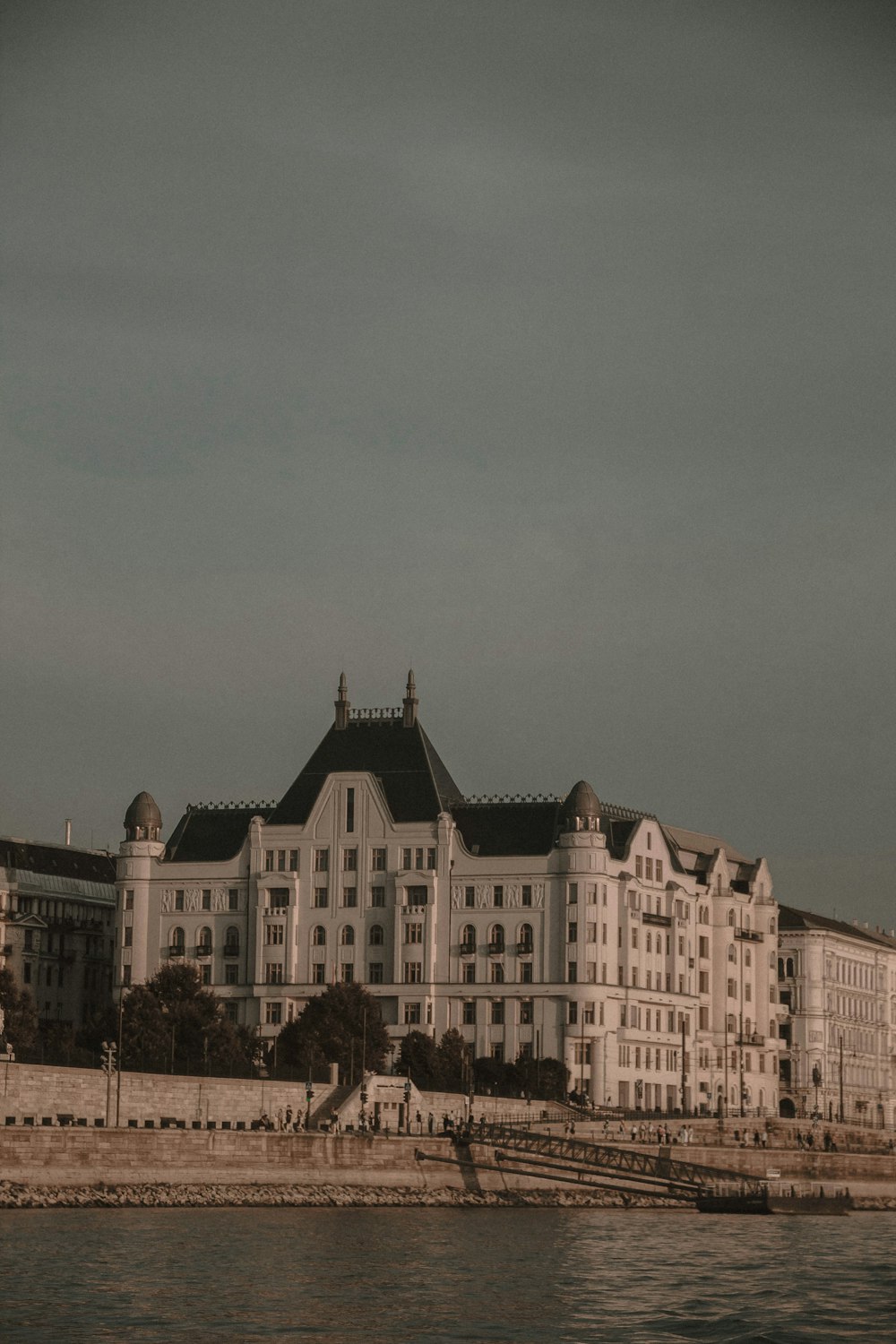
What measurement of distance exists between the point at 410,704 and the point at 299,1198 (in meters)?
61.5

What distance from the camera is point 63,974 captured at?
168 m

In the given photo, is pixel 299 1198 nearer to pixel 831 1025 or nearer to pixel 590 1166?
pixel 590 1166

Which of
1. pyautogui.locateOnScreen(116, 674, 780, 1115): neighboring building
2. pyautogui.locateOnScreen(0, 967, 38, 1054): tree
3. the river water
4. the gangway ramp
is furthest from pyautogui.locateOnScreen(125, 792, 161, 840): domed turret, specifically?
the river water

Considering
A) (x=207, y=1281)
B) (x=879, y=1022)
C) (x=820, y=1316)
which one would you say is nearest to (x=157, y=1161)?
(x=207, y=1281)

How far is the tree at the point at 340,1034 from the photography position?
133375mm

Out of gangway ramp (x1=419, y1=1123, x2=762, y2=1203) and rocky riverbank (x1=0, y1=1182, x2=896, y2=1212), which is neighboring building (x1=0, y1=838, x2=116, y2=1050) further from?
rocky riverbank (x1=0, y1=1182, x2=896, y2=1212)

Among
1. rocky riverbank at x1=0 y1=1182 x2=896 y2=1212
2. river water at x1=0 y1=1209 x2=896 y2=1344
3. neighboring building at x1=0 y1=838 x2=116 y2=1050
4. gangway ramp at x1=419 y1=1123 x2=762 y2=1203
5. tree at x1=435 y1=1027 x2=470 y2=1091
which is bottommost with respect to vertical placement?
river water at x1=0 y1=1209 x2=896 y2=1344

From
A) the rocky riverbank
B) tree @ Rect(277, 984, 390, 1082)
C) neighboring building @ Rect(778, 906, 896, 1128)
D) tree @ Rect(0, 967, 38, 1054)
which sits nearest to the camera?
the rocky riverbank

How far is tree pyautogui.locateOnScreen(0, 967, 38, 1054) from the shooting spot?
128000 millimetres

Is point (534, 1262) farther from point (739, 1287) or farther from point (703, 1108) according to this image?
point (703, 1108)

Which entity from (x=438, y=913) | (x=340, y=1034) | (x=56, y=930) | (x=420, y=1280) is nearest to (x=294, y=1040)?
(x=340, y=1034)

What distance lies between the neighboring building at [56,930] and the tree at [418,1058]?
2834cm

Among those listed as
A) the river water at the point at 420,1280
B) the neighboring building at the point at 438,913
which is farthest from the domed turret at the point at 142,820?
the river water at the point at 420,1280

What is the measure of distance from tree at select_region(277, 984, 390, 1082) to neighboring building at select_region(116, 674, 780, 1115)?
10711 mm
